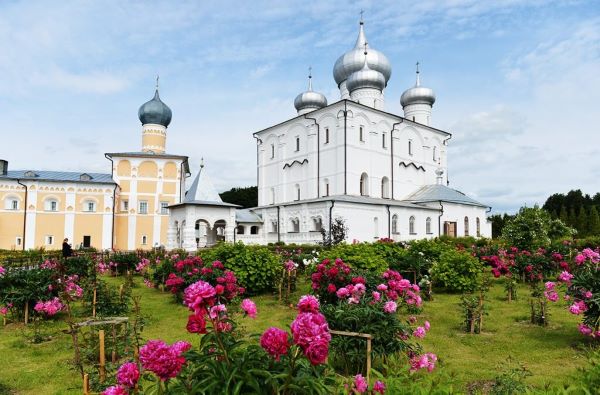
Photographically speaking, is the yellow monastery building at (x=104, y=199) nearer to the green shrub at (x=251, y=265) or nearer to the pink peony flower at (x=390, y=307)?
the green shrub at (x=251, y=265)

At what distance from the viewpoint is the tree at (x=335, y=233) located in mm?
21719

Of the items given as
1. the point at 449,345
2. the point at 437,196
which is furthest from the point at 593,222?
the point at 449,345

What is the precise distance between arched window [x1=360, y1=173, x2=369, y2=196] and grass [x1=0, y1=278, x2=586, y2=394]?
20.3 meters

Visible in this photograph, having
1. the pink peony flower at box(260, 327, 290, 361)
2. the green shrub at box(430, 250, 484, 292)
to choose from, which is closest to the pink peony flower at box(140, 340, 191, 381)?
the pink peony flower at box(260, 327, 290, 361)

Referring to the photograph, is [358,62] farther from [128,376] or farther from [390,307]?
[128,376]

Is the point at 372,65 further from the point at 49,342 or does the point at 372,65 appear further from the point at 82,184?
the point at 49,342

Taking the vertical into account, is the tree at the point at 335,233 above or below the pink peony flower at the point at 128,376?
above

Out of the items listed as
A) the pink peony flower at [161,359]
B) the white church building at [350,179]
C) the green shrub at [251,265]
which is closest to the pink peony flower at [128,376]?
the pink peony flower at [161,359]

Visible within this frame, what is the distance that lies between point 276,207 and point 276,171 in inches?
218

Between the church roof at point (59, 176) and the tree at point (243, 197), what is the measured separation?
74.9ft

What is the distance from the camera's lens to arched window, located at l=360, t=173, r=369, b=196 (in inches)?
1141

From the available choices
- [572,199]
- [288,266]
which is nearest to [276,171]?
[288,266]

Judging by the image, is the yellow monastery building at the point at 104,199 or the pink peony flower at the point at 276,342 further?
the yellow monastery building at the point at 104,199

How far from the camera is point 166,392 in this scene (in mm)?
2494
